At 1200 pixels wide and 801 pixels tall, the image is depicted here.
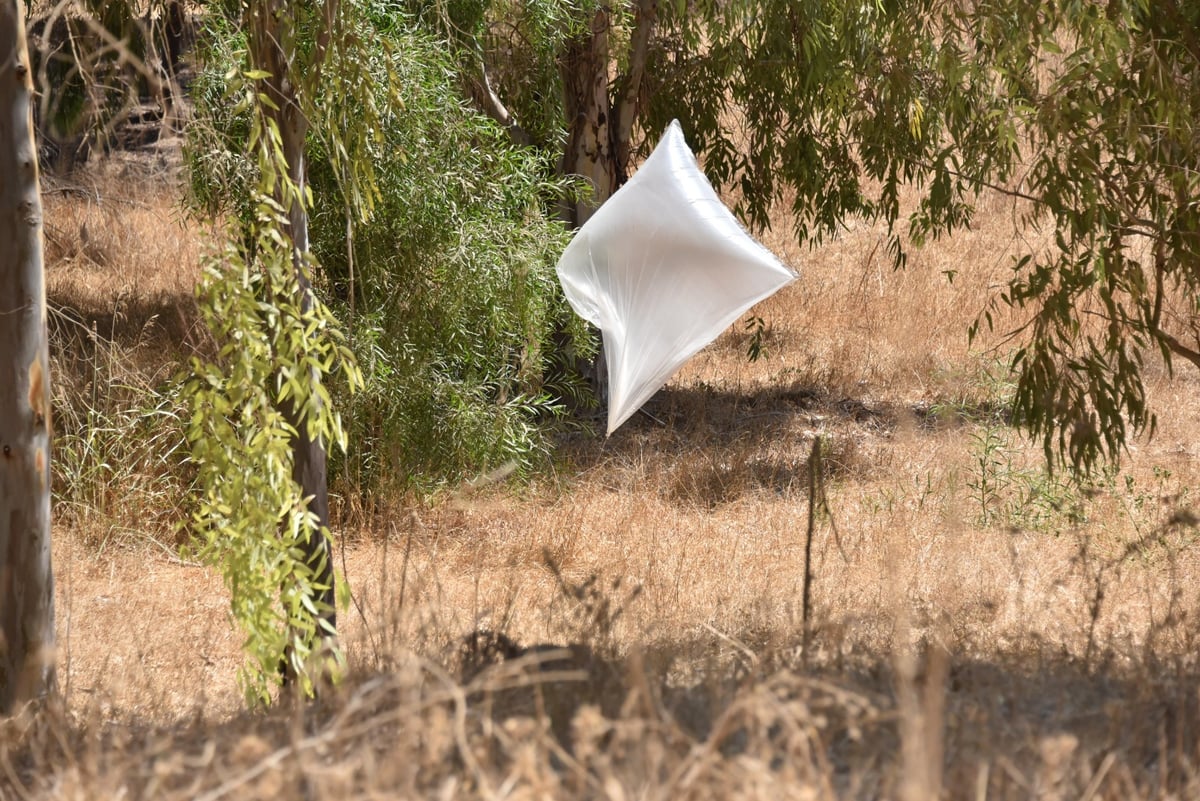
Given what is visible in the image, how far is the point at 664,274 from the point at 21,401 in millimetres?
3853

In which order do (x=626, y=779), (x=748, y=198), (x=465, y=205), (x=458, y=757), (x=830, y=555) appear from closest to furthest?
1. (x=626, y=779)
2. (x=458, y=757)
3. (x=830, y=555)
4. (x=465, y=205)
5. (x=748, y=198)

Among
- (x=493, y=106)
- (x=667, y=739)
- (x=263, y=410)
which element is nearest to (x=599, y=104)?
(x=493, y=106)

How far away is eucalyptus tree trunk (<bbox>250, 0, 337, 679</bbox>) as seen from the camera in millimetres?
4219

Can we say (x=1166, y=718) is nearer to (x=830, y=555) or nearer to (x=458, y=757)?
(x=458, y=757)

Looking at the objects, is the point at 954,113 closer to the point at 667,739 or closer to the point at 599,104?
the point at 599,104

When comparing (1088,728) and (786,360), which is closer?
(1088,728)

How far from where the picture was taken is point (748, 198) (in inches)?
428

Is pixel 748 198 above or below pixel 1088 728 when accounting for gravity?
above

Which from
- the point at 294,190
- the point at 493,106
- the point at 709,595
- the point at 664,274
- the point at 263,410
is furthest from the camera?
the point at 493,106

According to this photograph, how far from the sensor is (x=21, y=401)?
402 centimetres

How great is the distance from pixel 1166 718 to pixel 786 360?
9.66 metres

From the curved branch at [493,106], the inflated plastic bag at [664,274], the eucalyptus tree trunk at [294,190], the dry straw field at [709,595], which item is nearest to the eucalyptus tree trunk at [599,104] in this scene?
the curved branch at [493,106]

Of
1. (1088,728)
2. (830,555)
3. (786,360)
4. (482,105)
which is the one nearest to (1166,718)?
(1088,728)

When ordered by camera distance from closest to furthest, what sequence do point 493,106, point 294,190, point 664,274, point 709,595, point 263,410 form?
point 263,410 → point 294,190 → point 709,595 → point 664,274 → point 493,106
